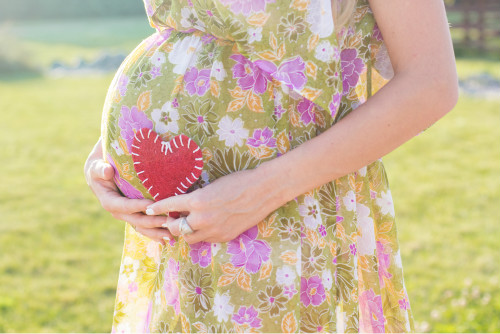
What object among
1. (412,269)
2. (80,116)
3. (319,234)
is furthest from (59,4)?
(319,234)

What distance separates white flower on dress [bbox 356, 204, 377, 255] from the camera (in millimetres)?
1344

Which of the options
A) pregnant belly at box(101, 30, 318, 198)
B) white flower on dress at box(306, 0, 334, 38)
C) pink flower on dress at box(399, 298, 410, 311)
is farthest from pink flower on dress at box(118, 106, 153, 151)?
pink flower on dress at box(399, 298, 410, 311)

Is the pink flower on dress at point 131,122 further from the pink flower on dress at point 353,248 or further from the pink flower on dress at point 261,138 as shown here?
the pink flower on dress at point 353,248

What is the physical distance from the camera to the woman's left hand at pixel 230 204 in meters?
1.11

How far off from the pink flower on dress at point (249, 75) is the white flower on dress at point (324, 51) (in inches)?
5.1

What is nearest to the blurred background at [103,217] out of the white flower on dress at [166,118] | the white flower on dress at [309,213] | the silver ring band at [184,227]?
the white flower on dress at [309,213]

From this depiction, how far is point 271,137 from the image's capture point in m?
1.18

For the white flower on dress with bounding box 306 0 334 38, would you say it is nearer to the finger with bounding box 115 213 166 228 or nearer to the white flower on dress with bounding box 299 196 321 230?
the white flower on dress with bounding box 299 196 321 230

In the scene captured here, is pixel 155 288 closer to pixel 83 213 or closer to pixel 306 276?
pixel 306 276

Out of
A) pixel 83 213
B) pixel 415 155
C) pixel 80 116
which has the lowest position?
pixel 83 213

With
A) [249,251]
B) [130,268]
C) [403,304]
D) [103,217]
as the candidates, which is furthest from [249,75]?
[103,217]

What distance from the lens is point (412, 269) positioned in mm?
3436

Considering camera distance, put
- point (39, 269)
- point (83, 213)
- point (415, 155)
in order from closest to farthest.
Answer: point (39, 269) → point (83, 213) → point (415, 155)

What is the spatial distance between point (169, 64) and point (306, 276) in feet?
1.95
